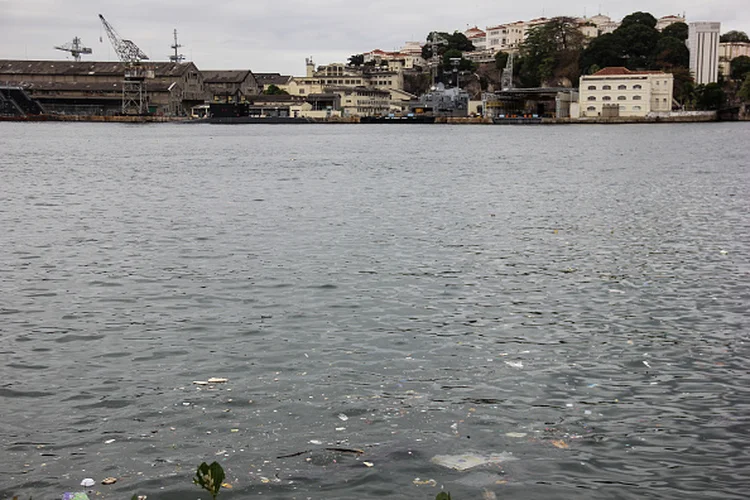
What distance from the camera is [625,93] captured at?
143 metres

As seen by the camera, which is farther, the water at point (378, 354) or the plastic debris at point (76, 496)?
the water at point (378, 354)

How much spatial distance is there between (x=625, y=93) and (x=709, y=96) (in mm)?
25908

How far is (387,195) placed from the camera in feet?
97.3

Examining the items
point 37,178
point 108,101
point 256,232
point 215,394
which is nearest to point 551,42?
point 108,101

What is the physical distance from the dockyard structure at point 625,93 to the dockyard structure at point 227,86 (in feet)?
251

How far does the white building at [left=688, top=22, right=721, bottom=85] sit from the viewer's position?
171 meters

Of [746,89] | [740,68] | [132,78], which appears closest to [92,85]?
[132,78]

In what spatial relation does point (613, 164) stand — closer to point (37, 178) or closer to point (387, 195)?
point (387, 195)

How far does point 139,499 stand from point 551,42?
7301 inches

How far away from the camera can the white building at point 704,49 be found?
560ft

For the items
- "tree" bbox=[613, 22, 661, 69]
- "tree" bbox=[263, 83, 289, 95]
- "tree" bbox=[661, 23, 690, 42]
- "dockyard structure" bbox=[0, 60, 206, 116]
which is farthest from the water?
"tree" bbox=[661, 23, 690, 42]

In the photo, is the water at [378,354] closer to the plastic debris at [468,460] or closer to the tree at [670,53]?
the plastic debris at [468,460]

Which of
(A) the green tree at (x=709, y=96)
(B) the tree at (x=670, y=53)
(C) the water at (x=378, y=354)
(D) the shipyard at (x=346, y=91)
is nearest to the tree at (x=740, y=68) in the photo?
(D) the shipyard at (x=346, y=91)

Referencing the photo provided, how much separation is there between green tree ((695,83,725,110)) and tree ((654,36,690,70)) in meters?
11.9
